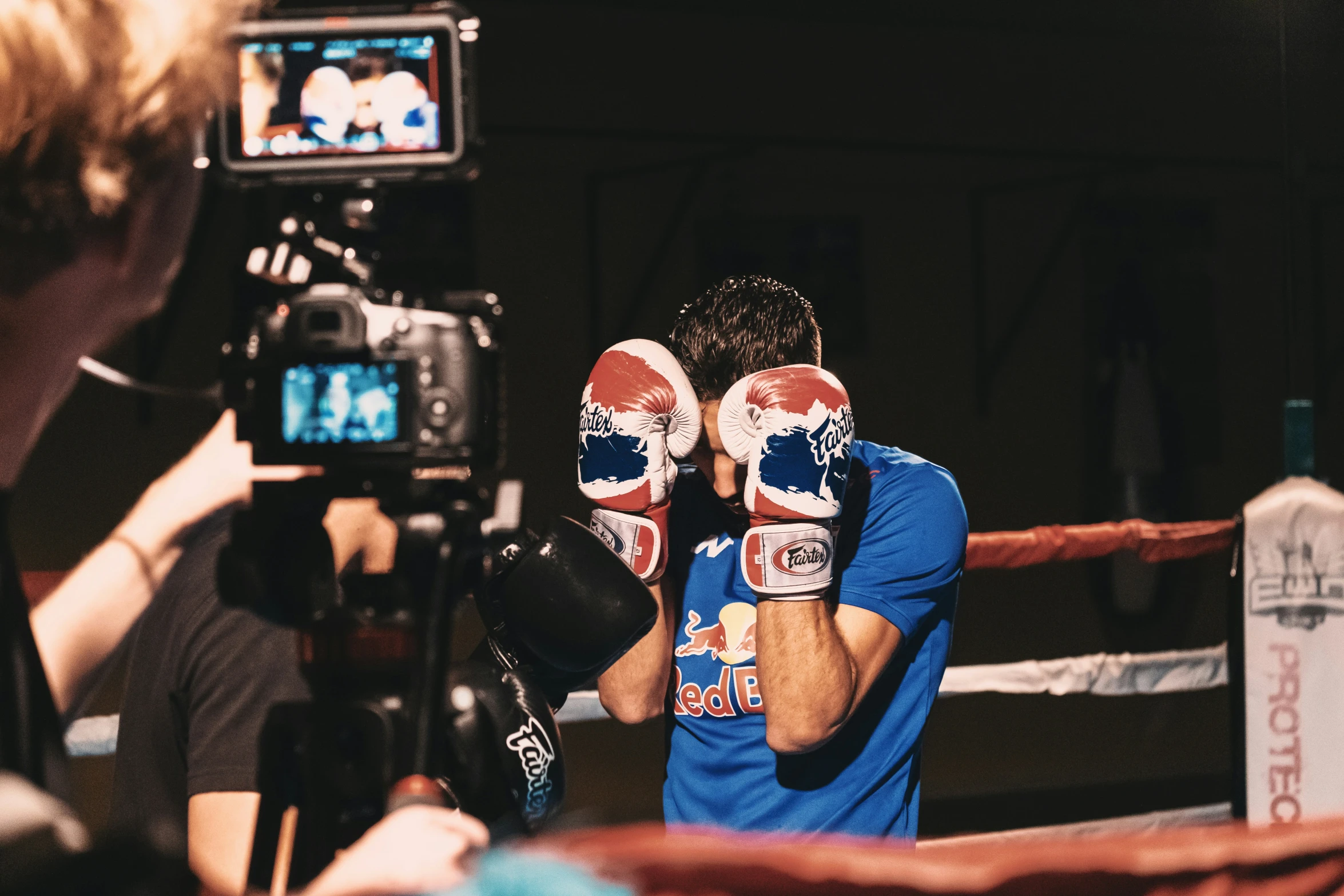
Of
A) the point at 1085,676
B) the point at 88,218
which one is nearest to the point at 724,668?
the point at 88,218

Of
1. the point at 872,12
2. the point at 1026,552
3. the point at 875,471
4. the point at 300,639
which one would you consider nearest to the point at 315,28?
the point at 300,639

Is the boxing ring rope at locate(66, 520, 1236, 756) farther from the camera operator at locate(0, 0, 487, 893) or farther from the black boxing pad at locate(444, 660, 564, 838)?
the camera operator at locate(0, 0, 487, 893)

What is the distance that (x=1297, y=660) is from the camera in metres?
2.83

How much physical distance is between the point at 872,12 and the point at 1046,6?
0.71 metres

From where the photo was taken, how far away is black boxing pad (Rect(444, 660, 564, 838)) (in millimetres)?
1004

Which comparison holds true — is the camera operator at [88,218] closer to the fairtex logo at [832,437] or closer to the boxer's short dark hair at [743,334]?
the fairtex logo at [832,437]

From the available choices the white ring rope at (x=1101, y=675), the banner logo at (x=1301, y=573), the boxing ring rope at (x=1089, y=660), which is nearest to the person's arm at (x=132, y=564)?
the boxing ring rope at (x=1089, y=660)

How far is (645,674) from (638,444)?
0.31 meters

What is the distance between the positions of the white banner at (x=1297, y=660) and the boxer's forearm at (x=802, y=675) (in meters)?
1.76

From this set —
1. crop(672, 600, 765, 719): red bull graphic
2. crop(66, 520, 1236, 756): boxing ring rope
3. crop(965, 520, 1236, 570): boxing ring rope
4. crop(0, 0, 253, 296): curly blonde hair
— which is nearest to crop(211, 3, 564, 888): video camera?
crop(0, 0, 253, 296): curly blonde hair

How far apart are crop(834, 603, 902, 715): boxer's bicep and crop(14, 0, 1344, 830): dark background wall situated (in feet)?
10.0

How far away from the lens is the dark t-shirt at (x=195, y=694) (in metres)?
1.15

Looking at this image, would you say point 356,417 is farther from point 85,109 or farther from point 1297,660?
point 1297,660

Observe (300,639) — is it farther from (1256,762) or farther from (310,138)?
(1256,762)
